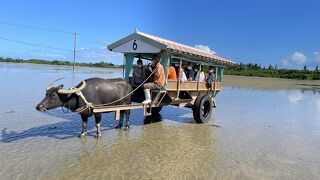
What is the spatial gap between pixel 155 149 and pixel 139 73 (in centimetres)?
265

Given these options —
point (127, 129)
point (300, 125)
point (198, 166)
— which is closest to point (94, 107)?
point (127, 129)

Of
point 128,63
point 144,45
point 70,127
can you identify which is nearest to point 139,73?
point 128,63

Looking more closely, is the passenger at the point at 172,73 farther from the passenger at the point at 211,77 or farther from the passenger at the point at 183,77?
the passenger at the point at 211,77

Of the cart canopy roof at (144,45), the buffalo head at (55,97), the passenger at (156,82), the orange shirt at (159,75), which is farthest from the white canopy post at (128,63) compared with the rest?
the buffalo head at (55,97)

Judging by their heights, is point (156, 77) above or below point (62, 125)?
above

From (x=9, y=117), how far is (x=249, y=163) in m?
6.79

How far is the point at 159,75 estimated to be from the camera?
905cm

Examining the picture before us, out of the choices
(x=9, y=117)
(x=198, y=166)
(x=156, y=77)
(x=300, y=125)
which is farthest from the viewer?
(x=300, y=125)

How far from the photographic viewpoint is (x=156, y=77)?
9.07m

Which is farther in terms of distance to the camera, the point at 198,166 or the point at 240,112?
the point at 240,112

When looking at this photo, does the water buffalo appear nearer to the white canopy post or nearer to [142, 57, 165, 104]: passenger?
[142, 57, 165, 104]: passenger

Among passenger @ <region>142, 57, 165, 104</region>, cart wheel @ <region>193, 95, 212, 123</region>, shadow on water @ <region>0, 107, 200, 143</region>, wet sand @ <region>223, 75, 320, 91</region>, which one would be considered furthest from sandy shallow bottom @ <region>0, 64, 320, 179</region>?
wet sand @ <region>223, 75, 320, 91</region>

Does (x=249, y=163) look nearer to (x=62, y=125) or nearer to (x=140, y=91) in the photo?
(x=140, y=91)

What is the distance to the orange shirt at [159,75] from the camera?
900 centimetres
